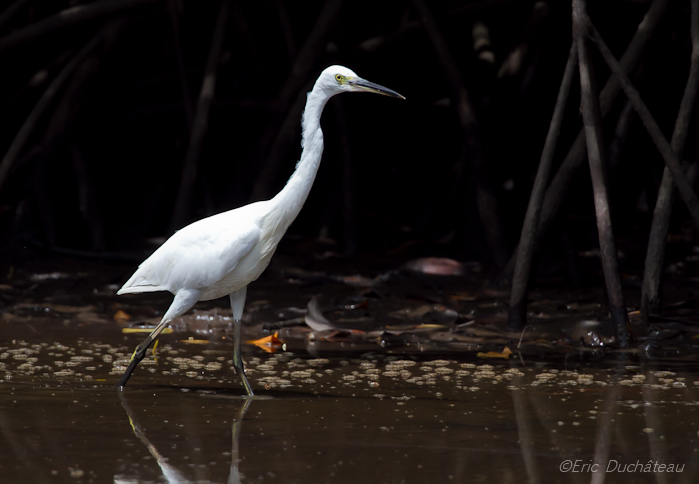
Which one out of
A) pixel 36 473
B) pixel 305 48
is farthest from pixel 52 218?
pixel 36 473

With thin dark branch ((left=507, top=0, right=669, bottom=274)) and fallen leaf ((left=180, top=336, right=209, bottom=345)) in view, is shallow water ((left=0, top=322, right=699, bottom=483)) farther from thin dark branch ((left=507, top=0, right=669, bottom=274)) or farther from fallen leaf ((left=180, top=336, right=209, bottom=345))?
thin dark branch ((left=507, top=0, right=669, bottom=274))

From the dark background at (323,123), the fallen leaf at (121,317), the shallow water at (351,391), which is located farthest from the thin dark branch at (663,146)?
the fallen leaf at (121,317)

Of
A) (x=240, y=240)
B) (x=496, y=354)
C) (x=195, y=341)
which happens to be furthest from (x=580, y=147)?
(x=195, y=341)

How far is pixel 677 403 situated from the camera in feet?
11.9

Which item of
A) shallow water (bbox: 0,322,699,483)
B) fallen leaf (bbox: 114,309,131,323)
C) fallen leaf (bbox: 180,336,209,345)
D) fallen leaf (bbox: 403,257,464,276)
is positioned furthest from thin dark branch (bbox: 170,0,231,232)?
shallow water (bbox: 0,322,699,483)

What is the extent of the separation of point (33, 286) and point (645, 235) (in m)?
5.75

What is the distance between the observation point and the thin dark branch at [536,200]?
5105mm

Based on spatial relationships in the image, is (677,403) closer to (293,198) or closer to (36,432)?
(293,198)

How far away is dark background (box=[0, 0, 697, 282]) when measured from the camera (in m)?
7.41

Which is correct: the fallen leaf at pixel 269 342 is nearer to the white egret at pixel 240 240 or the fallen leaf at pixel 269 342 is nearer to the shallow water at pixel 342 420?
the shallow water at pixel 342 420

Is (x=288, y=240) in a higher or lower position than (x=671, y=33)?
lower

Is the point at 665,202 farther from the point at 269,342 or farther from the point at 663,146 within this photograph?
the point at 269,342

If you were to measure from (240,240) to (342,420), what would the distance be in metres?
1.14

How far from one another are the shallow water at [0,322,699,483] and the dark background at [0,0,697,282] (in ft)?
8.32
